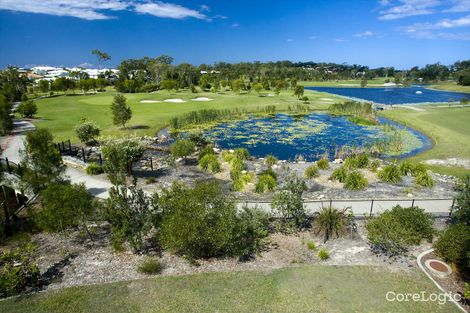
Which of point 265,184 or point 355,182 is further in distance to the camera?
point 355,182

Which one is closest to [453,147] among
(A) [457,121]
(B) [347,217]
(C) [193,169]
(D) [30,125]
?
(A) [457,121]

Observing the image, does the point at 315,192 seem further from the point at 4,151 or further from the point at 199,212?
the point at 4,151

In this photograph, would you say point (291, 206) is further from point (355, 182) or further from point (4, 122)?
point (4, 122)

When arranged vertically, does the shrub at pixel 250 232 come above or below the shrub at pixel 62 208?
below

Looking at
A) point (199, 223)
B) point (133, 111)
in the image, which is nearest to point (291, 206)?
point (199, 223)

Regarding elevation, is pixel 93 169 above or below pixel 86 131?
below

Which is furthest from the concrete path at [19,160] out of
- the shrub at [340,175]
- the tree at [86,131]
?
the shrub at [340,175]

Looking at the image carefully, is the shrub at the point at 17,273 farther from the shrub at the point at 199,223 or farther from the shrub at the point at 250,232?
the shrub at the point at 250,232
